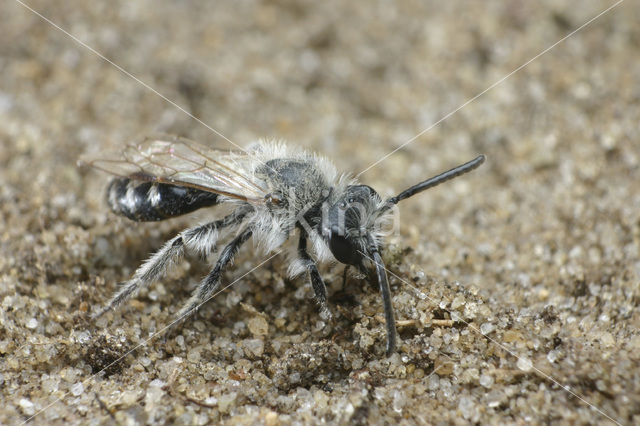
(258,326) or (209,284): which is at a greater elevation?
(209,284)

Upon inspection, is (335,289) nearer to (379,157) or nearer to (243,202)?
(243,202)

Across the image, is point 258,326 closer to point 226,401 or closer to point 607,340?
point 226,401

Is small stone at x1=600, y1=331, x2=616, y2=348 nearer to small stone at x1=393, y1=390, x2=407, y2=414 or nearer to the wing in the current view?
small stone at x1=393, y1=390, x2=407, y2=414

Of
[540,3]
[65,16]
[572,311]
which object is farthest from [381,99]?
[65,16]

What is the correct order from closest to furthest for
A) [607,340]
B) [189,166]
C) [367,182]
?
[607,340] → [189,166] → [367,182]

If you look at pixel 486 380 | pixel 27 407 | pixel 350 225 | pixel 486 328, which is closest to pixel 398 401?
pixel 486 380

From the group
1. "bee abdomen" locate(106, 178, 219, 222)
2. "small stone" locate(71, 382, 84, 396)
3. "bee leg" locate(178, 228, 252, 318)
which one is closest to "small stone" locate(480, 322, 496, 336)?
"bee leg" locate(178, 228, 252, 318)
